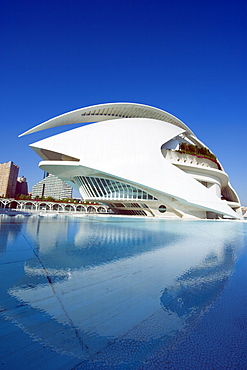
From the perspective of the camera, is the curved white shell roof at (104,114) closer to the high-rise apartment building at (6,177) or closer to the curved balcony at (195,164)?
the curved balcony at (195,164)

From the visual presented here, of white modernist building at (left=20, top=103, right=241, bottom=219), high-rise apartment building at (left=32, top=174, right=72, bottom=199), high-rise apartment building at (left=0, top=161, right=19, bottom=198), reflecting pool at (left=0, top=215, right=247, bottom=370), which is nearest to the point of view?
reflecting pool at (left=0, top=215, right=247, bottom=370)

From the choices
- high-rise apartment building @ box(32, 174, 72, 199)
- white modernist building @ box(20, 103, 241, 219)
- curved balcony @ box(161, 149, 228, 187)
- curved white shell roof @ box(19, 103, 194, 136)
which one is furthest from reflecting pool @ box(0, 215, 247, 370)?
high-rise apartment building @ box(32, 174, 72, 199)

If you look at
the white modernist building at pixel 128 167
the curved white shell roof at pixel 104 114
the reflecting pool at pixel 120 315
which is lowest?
the reflecting pool at pixel 120 315

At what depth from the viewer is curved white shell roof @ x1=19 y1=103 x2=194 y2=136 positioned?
2127cm

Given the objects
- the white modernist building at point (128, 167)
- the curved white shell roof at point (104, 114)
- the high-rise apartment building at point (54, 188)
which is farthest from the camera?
the high-rise apartment building at point (54, 188)

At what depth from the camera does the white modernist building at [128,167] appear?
18469 millimetres

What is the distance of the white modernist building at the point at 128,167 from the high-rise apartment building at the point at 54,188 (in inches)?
3350

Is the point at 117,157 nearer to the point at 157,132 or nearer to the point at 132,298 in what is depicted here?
the point at 157,132

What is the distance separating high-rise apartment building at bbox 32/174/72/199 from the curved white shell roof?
271 feet

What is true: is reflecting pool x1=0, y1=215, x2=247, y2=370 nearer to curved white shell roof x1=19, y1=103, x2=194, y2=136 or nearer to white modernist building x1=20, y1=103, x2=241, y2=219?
white modernist building x1=20, y1=103, x2=241, y2=219

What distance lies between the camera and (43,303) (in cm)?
176

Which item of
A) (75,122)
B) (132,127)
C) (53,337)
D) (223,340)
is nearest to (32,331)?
(53,337)

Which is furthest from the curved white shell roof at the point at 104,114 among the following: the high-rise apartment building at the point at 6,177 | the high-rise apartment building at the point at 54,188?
the high-rise apartment building at the point at 54,188

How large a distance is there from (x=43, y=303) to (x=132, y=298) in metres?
0.82
